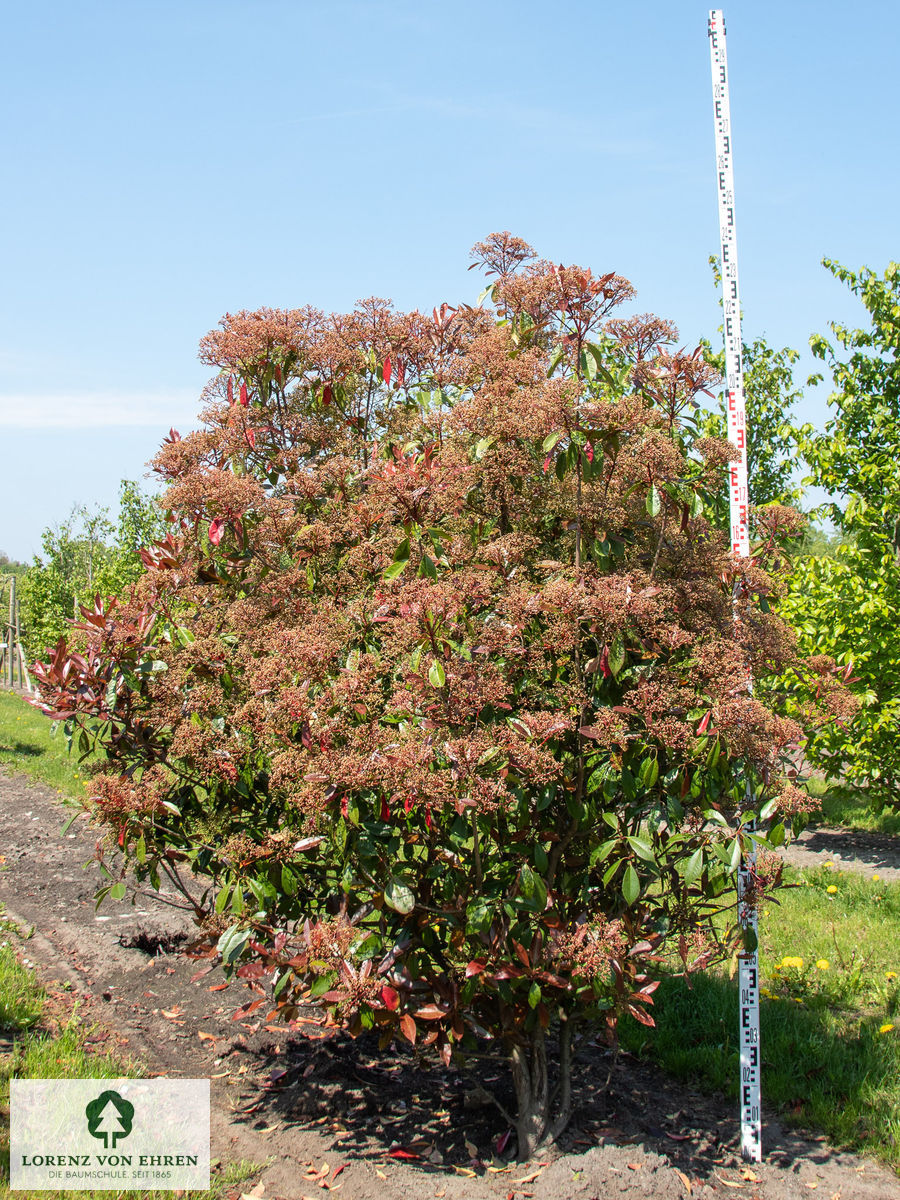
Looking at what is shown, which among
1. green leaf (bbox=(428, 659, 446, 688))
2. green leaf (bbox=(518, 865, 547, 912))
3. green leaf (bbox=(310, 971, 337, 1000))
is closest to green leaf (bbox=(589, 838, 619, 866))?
green leaf (bbox=(518, 865, 547, 912))

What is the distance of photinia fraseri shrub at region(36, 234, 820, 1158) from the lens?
2709 millimetres

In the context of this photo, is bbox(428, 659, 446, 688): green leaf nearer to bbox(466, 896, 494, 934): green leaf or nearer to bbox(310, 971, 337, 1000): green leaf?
bbox(466, 896, 494, 934): green leaf

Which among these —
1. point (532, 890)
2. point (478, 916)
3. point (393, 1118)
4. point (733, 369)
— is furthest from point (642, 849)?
point (733, 369)

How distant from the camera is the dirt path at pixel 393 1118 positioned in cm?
312

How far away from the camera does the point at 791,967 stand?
4945 mm

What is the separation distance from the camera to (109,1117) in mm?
3312

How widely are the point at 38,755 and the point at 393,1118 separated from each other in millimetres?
10827

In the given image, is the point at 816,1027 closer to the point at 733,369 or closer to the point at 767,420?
the point at 733,369

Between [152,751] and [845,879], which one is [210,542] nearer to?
[152,751]

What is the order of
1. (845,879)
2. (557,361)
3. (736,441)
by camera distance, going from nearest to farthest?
(557,361), (736,441), (845,879)

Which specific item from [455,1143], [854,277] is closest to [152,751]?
[455,1143]

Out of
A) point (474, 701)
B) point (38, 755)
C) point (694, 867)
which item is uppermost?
point (474, 701)

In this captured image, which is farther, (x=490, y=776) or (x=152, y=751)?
(x=152, y=751)

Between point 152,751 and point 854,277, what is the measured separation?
7832mm
